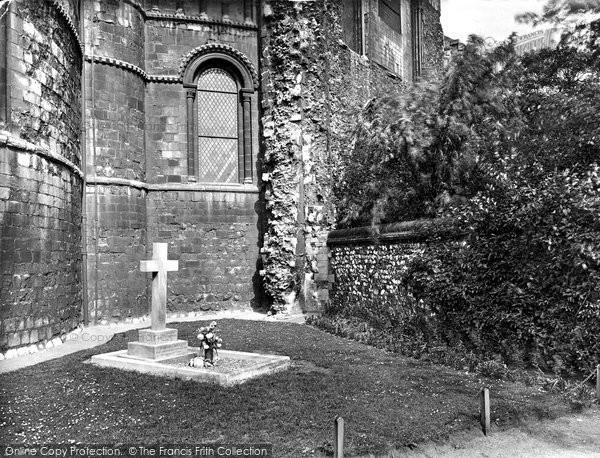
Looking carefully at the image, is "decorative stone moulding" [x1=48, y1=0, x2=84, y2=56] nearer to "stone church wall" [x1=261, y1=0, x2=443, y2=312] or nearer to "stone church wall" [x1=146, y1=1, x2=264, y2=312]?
"stone church wall" [x1=146, y1=1, x2=264, y2=312]

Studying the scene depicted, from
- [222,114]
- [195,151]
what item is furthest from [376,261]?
[222,114]

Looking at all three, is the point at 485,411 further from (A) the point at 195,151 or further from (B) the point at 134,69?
(B) the point at 134,69

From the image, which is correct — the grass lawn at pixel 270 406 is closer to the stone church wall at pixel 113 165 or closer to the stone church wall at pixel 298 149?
the stone church wall at pixel 113 165

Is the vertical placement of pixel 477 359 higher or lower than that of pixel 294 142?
lower

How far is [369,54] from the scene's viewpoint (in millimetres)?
19438

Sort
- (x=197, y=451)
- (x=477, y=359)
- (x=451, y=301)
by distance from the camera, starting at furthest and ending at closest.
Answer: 1. (x=451, y=301)
2. (x=477, y=359)
3. (x=197, y=451)

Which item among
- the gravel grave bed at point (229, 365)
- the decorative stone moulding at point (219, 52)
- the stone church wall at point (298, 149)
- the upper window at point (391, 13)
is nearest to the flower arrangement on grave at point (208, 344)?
the gravel grave bed at point (229, 365)

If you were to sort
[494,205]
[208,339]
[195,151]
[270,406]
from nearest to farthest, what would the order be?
[270,406] → [208,339] → [494,205] → [195,151]

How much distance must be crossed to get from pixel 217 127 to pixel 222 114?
16.3 inches

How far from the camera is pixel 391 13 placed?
2203cm

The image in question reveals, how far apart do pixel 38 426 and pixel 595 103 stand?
10485 millimetres

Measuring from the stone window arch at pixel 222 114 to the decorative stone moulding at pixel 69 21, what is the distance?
3098mm

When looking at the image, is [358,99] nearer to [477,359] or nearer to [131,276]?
[131,276]

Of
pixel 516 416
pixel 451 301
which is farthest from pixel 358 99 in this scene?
pixel 516 416
